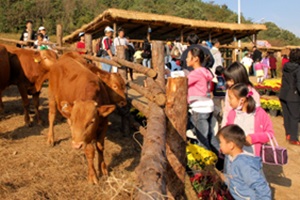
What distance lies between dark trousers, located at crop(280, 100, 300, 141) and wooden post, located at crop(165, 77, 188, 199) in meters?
4.54

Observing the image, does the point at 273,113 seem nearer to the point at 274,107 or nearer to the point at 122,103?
the point at 274,107

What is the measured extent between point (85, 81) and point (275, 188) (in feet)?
11.0

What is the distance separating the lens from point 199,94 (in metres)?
4.67

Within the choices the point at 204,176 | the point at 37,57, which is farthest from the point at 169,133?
the point at 37,57

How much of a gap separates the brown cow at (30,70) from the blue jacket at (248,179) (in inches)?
192

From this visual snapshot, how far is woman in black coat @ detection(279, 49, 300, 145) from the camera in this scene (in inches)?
268

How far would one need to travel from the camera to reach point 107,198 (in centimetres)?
393

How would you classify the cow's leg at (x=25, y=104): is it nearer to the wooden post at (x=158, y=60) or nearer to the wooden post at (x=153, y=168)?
the wooden post at (x=158, y=60)

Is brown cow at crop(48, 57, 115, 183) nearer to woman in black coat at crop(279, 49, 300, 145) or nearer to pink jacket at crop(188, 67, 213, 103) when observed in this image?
pink jacket at crop(188, 67, 213, 103)

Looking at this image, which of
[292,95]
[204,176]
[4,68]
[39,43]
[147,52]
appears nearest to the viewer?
[204,176]

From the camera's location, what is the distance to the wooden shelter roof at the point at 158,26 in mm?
13742

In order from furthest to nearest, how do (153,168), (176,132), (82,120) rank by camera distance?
(82,120) < (176,132) < (153,168)

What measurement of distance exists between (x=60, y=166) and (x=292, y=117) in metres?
5.13

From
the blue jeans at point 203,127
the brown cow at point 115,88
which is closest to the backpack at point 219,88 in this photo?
the blue jeans at point 203,127
